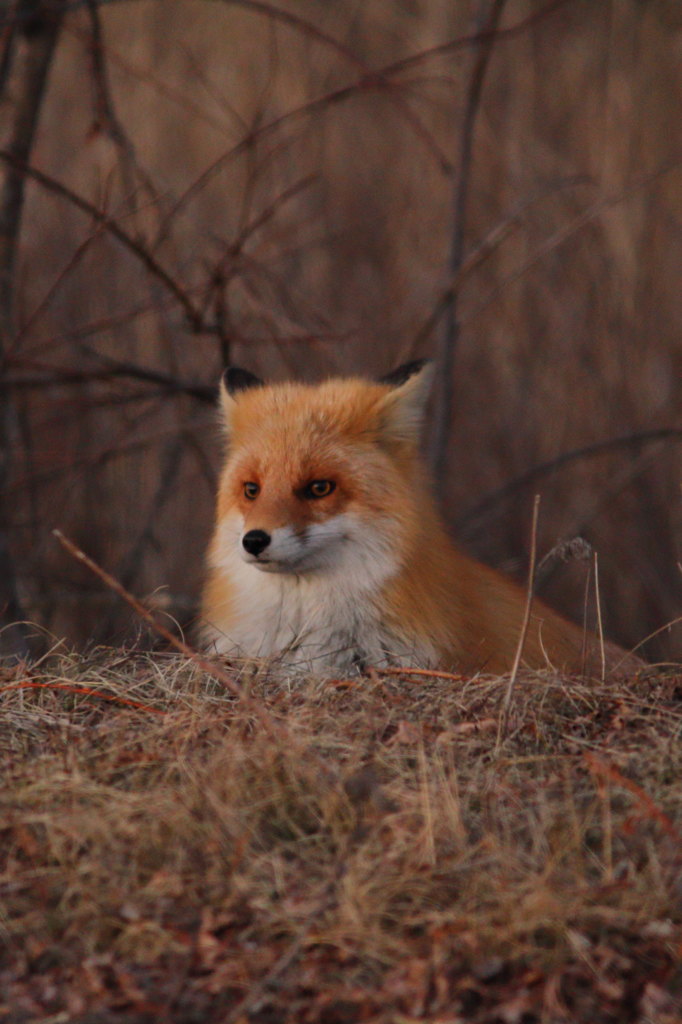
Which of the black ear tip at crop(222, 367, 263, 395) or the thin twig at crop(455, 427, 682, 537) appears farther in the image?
the thin twig at crop(455, 427, 682, 537)

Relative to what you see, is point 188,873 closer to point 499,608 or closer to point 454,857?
point 454,857

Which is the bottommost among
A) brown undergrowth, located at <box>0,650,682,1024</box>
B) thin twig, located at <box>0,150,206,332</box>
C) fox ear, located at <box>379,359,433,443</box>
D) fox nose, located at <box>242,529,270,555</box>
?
brown undergrowth, located at <box>0,650,682,1024</box>

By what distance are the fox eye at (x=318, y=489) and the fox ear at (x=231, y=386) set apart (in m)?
0.61

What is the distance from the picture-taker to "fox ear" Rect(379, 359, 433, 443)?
3715mm

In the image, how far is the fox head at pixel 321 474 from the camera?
3340 millimetres

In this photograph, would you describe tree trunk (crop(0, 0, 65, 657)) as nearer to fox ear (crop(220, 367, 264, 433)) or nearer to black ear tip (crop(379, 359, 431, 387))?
fox ear (crop(220, 367, 264, 433))

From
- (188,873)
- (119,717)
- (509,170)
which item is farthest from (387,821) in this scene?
(509,170)

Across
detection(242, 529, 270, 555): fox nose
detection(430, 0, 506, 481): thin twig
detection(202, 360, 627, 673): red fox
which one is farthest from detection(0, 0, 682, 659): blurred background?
detection(242, 529, 270, 555): fox nose

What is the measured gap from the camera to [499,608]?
3.74m

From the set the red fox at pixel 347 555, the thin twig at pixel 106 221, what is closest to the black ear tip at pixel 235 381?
the red fox at pixel 347 555

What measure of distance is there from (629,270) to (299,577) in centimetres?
476

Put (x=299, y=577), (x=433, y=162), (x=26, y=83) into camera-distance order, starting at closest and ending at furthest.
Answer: (x=299, y=577)
(x=26, y=83)
(x=433, y=162)

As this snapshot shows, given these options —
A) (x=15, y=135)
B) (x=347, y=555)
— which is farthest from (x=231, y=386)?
(x=15, y=135)

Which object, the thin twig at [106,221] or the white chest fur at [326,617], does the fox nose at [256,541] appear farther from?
the thin twig at [106,221]
